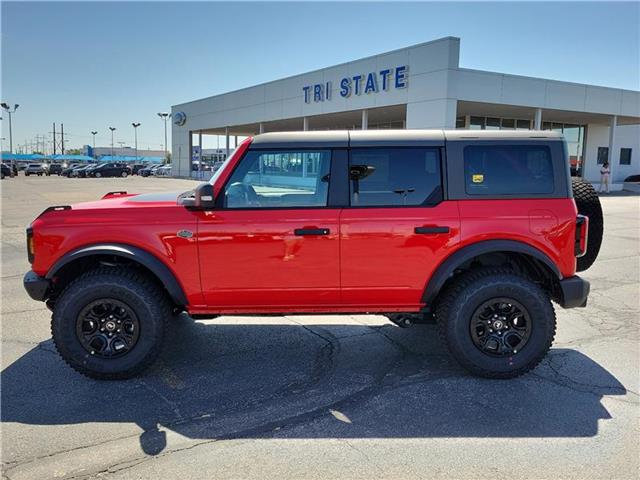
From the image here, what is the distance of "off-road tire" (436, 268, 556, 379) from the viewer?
3906 millimetres

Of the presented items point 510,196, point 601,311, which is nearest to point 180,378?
point 510,196

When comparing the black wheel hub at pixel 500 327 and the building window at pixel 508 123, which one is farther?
the building window at pixel 508 123

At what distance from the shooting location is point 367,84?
2453 cm

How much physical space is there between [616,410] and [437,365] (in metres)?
1.36

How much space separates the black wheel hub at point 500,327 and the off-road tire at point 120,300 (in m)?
2.57

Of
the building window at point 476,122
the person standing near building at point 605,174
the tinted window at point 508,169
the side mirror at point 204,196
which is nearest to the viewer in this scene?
the side mirror at point 204,196

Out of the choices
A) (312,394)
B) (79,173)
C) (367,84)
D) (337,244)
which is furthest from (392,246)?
(79,173)

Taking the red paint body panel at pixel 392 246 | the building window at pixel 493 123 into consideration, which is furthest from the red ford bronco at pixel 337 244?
the building window at pixel 493 123

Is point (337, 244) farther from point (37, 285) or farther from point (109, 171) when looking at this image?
point (109, 171)

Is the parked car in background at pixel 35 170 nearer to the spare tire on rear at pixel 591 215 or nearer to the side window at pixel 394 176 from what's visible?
the side window at pixel 394 176

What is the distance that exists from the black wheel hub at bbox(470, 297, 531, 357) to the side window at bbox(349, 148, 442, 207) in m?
1.00

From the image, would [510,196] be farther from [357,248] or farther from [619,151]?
[619,151]

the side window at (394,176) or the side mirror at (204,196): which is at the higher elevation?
the side window at (394,176)

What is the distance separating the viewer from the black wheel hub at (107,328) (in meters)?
3.88
